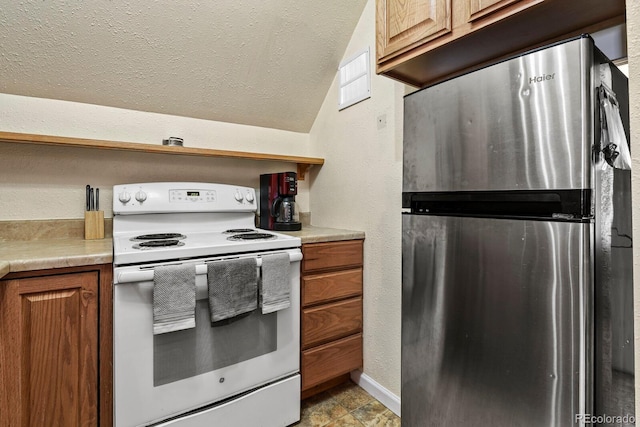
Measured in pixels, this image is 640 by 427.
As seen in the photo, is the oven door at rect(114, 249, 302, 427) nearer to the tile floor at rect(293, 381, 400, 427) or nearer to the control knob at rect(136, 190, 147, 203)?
the tile floor at rect(293, 381, 400, 427)

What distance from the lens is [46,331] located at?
1.12 m

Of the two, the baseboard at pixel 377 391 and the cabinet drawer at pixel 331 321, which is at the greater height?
the cabinet drawer at pixel 331 321

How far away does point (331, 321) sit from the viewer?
1735 millimetres

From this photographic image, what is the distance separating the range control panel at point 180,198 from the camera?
170 centimetres

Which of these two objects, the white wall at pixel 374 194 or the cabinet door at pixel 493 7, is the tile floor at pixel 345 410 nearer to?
the white wall at pixel 374 194

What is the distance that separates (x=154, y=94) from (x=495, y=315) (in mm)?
1979

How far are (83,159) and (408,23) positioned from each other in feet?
5.81

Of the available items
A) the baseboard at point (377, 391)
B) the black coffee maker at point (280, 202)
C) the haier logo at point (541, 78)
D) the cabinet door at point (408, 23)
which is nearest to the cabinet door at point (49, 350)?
the black coffee maker at point (280, 202)

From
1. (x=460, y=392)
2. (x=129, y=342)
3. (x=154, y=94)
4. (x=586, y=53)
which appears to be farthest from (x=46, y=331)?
(x=586, y=53)

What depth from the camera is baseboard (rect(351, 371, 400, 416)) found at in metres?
1.68

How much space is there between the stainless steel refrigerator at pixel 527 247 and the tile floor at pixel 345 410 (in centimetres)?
57

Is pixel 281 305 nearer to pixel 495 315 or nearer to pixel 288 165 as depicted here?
pixel 495 315

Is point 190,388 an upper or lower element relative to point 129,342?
lower

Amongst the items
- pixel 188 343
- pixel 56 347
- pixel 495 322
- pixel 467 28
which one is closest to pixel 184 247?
pixel 188 343
